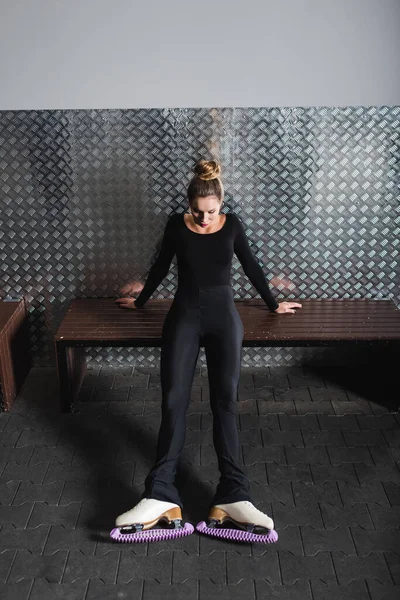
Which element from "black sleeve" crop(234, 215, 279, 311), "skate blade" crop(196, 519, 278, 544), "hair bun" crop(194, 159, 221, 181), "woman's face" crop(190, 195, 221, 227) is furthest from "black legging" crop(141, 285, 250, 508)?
"hair bun" crop(194, 159, 221, 181)

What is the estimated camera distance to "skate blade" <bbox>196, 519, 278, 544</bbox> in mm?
3365

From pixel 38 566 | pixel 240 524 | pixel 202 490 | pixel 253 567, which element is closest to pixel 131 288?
pixel 202 490

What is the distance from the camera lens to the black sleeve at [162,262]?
13.1 ft

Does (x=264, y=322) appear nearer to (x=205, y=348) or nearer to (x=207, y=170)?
(x=205, y=348)

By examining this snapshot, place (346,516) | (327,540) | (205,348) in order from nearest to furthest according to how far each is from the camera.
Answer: (327,540), (346,516), (205,348)

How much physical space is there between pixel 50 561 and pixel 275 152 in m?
3.02

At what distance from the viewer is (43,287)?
4965 mm

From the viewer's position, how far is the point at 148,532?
3.41 meters

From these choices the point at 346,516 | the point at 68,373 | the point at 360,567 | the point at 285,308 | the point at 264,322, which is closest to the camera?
the point at 360,567

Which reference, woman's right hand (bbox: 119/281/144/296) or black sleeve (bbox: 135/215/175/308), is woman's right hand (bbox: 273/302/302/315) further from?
woman's right hand (bbox: 119/281/144/296)

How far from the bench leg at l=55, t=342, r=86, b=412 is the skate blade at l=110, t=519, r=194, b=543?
1.30 m

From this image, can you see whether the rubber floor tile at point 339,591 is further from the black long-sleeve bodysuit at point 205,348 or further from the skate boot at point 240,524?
the black long-sleeve bodysuit at point 205,348

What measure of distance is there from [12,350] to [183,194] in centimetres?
166

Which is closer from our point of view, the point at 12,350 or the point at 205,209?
the point at 205,209
